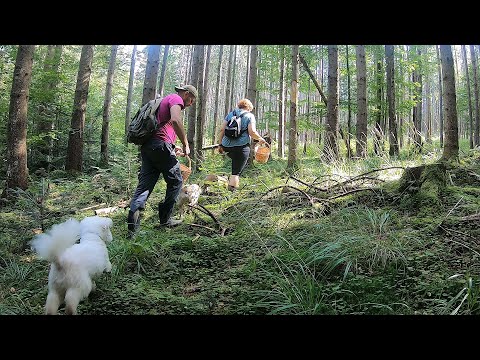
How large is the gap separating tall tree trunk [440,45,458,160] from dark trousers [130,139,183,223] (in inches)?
168

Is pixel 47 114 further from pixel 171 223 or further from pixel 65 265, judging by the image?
pixel 65 265

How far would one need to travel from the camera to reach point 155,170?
14.6ft

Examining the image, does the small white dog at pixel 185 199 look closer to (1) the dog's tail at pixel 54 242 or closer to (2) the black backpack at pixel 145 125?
(2) the black backpack at pixel 145 125

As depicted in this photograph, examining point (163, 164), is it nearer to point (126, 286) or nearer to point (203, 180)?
point (126, 286)

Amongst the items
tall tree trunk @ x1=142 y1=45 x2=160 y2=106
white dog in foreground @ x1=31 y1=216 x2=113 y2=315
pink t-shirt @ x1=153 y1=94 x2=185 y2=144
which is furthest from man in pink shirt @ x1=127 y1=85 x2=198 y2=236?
tall tree trunk @ x1=142 y1=45 x2=160 y2=106

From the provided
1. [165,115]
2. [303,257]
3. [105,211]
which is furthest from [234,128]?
[303,257]

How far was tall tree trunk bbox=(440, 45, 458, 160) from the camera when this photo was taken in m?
5.54

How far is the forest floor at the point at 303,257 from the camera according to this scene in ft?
8.16

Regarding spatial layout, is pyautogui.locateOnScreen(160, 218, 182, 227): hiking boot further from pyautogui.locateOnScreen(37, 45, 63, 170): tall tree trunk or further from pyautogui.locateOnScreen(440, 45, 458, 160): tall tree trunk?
pyautogui.locateOnScreen(37, 45, 63, 170): tall tree trunk

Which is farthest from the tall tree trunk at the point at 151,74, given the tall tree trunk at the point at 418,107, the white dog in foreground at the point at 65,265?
the tall tree trunk at the point at 418,107

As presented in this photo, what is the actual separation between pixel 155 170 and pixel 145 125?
0.61 m
